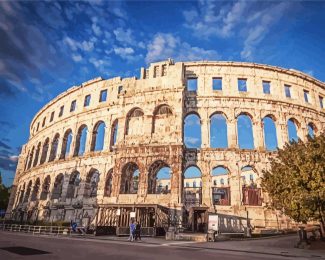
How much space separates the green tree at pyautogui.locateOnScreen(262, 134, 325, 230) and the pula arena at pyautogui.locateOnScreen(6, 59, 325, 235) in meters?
7.88

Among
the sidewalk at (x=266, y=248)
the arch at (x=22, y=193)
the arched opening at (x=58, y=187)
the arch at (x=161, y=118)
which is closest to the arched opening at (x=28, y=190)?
the arch at (x=22, y=193)

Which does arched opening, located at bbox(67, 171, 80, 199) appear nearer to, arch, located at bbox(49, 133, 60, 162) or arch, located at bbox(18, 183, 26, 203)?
arch, located at bbox(49, 133, 60, 162)

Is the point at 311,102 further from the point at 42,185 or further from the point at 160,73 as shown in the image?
the point at 42,185

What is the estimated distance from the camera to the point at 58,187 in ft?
104

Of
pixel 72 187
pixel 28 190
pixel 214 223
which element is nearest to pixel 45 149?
pixel 28 190

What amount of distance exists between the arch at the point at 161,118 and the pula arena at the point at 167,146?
4.6 inches

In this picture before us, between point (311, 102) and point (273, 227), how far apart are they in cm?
1714

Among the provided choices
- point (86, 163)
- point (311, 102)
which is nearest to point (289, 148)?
point (311, 102)

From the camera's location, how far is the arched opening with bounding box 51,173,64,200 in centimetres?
3068

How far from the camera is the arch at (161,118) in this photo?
26.2 meters

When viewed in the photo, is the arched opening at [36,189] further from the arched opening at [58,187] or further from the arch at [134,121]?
the arch at [134,121]

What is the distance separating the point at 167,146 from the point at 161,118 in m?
4.09

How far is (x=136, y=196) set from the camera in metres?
23.6

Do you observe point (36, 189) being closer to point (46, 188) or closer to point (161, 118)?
point (46, 188)
